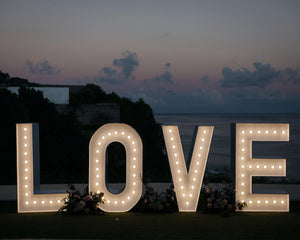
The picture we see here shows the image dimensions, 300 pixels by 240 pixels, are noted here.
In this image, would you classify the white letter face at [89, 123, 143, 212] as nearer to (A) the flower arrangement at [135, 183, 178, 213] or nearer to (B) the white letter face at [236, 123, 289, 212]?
(A) the flower arrangement at [135, 183, 178, 213]


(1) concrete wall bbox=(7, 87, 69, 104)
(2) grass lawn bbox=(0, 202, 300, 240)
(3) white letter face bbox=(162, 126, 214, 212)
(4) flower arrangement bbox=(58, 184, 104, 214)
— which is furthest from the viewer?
(1) concrete wall bbox=(7, 87, 69, 104)

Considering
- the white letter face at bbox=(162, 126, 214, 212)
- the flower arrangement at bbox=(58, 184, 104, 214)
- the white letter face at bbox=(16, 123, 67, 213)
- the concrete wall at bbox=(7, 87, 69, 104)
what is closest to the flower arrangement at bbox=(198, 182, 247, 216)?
the white letter face at bbox=(162, 126, 214, 212)

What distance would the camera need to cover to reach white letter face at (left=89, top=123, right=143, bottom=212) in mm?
7984

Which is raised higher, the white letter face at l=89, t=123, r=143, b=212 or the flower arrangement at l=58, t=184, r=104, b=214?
the white letter face at l=89, t=123, r=143, b=212

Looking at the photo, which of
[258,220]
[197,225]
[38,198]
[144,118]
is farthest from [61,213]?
[144,118]

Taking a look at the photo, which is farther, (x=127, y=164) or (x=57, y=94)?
(x=57, y=94)

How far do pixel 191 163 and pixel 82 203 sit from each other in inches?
87.7

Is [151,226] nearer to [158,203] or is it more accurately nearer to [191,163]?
[158,203]

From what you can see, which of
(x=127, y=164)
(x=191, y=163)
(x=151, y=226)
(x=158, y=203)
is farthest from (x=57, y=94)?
(x=151, y=226)

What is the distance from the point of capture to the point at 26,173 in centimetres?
797

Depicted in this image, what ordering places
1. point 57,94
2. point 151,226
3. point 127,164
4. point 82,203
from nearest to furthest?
point 151,226, point 82,203, point 127,164, point 57,94

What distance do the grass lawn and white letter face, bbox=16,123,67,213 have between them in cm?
19

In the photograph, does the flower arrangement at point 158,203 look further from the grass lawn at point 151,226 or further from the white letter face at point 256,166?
the white letter face at point 256,166

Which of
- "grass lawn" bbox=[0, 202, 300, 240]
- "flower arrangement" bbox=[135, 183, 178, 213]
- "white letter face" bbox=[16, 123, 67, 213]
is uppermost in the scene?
"white letter face" bbox=[16, 123, 67, 213]
